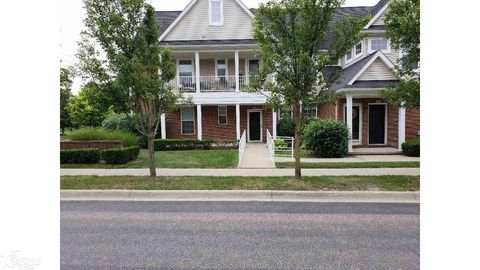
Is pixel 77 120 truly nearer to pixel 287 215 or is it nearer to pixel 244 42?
pixel 244 42

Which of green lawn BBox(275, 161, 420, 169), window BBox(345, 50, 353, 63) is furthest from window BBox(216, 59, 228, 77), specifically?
green lawn BBox(275, 161, 420, 169)

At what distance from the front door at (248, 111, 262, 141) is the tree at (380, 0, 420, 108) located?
13883mm

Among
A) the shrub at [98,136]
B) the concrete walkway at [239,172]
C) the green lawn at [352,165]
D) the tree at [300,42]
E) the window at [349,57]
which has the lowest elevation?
the concrete walkway at [239,172]

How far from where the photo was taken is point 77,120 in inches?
1314

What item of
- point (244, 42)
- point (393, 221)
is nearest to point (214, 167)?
point (393, 221)

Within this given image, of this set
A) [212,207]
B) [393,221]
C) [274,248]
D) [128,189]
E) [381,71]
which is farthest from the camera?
[381,71]

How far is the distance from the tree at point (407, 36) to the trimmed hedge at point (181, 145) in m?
11.4

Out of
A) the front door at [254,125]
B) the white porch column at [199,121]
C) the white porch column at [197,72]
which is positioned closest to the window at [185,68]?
the white porch column at [197,72]

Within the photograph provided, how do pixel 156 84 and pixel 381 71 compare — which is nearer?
pixel 156 84

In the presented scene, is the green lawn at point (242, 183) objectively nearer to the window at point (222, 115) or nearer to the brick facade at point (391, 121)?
the brick facade at point (391, 121)

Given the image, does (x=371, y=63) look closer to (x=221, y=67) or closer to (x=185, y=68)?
(x=221, y=67)

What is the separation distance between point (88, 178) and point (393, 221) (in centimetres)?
816

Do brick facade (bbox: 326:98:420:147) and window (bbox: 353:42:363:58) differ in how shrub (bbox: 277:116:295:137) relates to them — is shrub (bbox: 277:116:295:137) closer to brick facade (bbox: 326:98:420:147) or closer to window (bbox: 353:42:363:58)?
brick facade (bbox: 326:98:420:147)

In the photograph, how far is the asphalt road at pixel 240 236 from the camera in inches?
159
